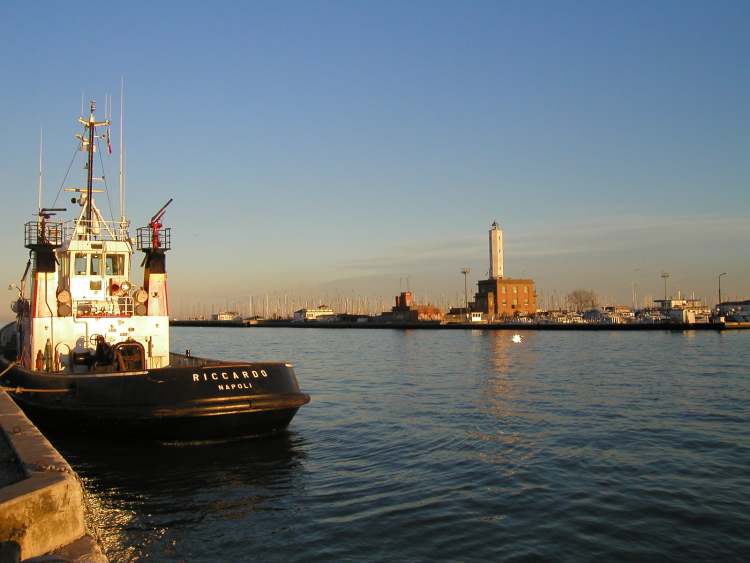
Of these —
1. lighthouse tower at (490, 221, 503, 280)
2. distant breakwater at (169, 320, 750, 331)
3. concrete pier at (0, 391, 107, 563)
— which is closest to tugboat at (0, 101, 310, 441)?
concrete pier at (0, 391, 107, 563)

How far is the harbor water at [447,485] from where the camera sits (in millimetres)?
10273

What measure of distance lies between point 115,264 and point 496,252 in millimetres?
125749

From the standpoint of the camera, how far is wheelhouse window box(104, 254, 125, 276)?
22.7 meters

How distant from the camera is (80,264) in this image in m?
22.4

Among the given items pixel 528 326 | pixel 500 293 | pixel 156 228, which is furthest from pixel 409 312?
pixel 156 228

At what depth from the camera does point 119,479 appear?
14.5 metres

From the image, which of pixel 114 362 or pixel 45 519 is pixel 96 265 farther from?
pixel 45 519

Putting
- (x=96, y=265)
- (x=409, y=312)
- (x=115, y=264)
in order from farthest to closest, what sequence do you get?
(x=409, y=312) → (x=115, y=264) → (x=96, y=265)

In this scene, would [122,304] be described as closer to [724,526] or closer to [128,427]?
[128,427]

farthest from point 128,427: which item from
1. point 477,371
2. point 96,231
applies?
point 477,371

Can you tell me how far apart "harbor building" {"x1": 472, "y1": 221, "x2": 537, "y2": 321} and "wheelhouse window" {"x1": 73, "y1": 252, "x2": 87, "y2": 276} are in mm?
123067

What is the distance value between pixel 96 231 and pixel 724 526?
20875 mm

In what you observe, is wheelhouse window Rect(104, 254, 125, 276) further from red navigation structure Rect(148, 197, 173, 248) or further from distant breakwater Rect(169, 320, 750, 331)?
distant breakwater Rect(169, 320, 750, 331)

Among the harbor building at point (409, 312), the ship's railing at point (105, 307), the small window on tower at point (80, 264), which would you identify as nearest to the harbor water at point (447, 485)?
the ship's railing at point (105, 307)
